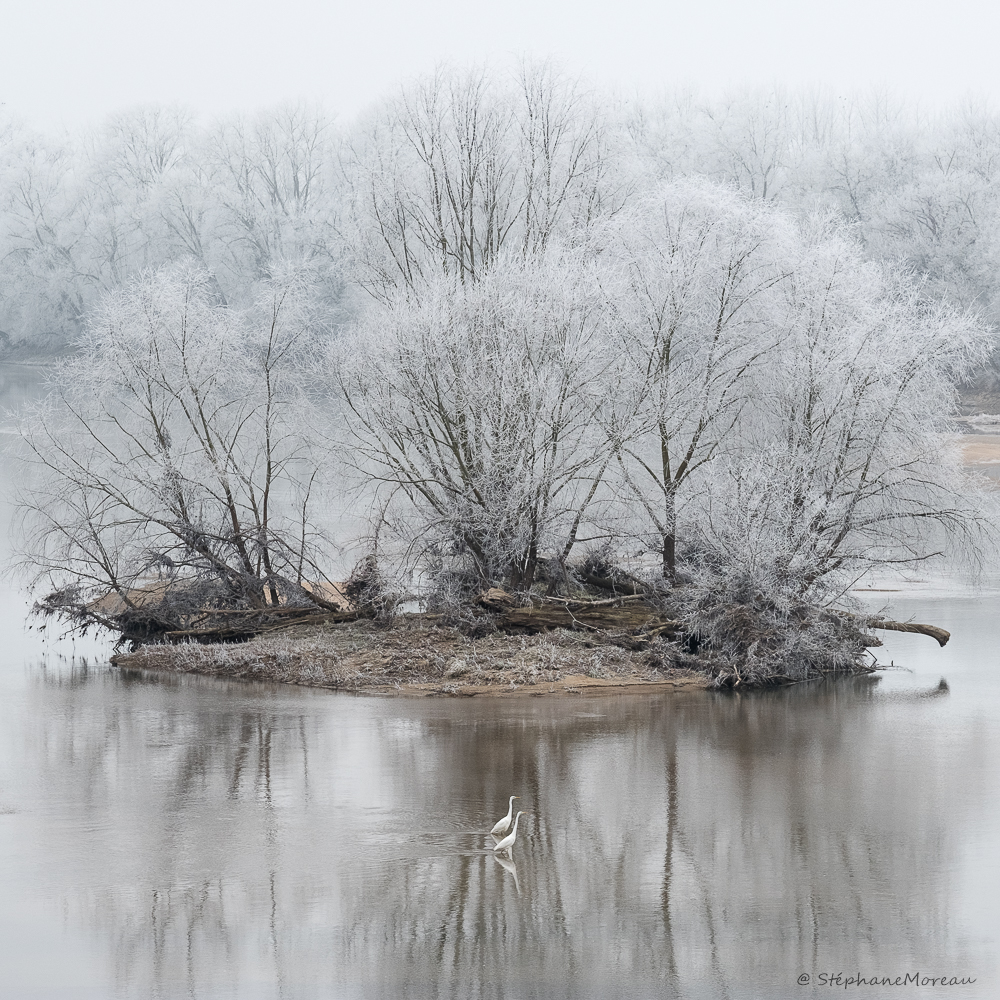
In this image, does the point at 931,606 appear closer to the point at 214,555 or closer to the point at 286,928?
the point at 214,555

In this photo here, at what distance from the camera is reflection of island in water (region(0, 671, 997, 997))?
8078 mm

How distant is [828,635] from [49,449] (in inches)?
465

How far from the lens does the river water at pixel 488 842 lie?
800 centimetres

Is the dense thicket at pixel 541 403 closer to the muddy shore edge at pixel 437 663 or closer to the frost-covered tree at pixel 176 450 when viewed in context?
the frost-covered tree at pixel 176 450

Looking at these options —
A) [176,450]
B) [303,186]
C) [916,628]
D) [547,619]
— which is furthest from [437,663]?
[303,186]

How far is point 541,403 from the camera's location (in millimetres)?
18797

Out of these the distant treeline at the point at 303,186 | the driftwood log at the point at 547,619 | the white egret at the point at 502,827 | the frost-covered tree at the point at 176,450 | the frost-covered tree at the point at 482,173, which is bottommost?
the white egret at the point at 502,827

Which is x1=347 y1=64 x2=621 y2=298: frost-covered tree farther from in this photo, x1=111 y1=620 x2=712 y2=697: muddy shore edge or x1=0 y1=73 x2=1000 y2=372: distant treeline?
x1=0 y1=73 x2=1000 y2=372: distant treeline

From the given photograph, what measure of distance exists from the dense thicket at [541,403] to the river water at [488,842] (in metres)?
3.21

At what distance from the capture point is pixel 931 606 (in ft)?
76.3

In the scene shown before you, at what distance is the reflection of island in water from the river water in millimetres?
31

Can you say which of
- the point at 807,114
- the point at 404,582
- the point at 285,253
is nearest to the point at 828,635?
the point at 404,582

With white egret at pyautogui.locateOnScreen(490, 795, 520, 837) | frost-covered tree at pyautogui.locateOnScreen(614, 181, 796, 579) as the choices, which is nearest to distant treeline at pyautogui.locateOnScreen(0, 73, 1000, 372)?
frost-covered tree at pyautogui.locateOnScreen(614, 181, 796, 579)

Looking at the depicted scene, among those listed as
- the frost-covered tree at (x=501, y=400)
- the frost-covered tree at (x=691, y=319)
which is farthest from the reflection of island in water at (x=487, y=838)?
the frost-covered tree at (x=691, y=319)
